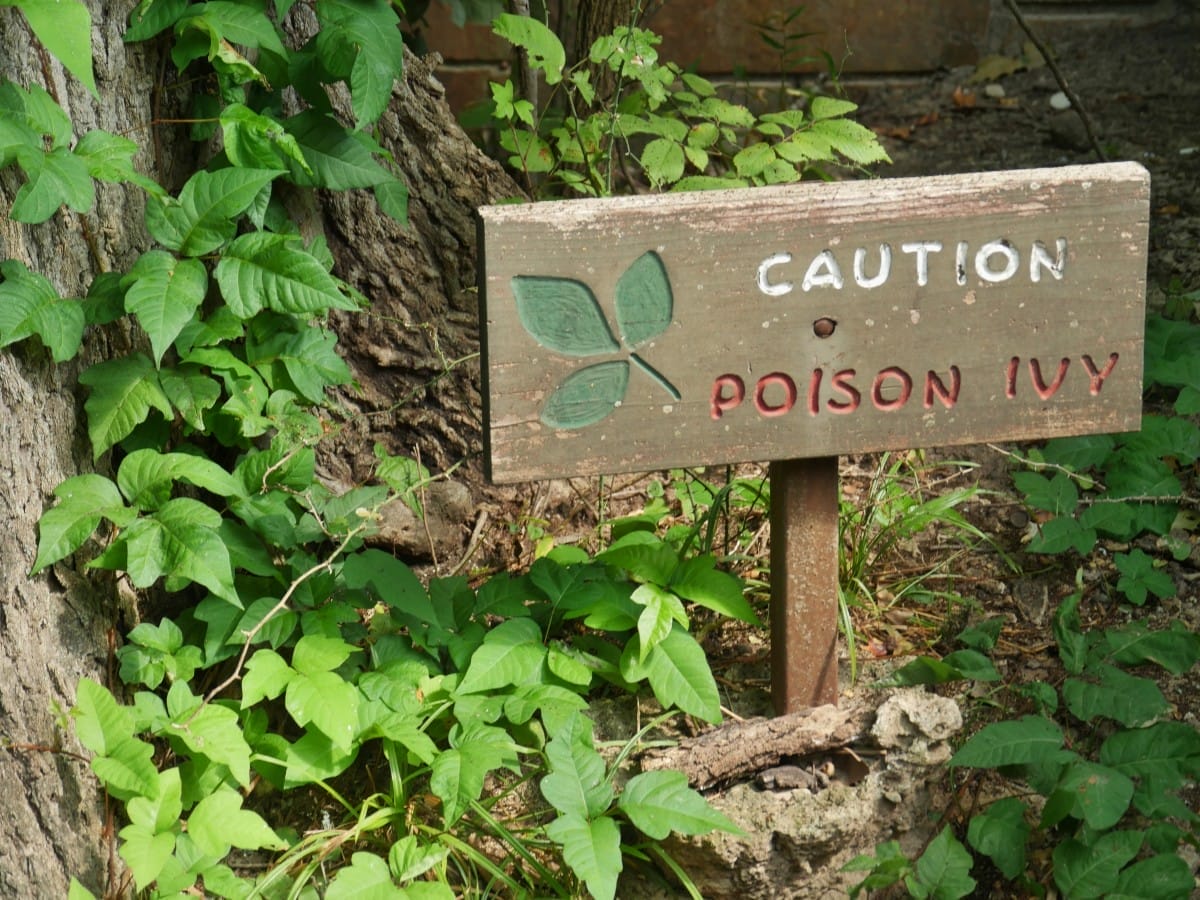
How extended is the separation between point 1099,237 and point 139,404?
1567mm

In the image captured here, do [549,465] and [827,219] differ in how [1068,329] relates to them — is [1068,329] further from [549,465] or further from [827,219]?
[549,465]

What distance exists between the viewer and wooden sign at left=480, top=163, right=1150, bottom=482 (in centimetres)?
198

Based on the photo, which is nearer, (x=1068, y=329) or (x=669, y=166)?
(x=1068, y=329)

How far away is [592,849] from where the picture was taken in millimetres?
2027

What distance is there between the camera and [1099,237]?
2.08 m

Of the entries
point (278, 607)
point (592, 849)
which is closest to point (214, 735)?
point (278, 607)

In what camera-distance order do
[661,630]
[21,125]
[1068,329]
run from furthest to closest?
[661,630] < [1068,329] < [21,125]

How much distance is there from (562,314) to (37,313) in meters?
0.82

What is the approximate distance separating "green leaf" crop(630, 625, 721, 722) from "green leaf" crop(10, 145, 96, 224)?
1.17 meters

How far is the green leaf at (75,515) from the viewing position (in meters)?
2.07

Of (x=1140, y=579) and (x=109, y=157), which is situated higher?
(x=109, y=157)

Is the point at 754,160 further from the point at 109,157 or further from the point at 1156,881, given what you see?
the point at 1156,881

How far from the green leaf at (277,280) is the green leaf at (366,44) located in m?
0.26

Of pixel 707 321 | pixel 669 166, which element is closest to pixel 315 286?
pixel 707 321
